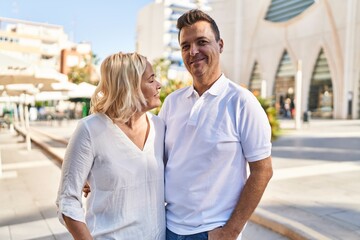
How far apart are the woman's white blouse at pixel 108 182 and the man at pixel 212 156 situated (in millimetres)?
139

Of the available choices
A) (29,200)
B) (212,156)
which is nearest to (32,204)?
(29,200)

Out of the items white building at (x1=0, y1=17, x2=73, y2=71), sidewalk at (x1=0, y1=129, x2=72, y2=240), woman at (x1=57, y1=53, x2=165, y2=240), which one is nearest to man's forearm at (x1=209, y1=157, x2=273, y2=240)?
woman at (x1=57, y1=53, x2=165, y2=240)

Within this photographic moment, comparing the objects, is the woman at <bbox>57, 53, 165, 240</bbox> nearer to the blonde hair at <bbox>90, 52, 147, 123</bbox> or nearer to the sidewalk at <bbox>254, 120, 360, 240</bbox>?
the blonde hair at <bbox>90, 52, 147, 123</bbox>

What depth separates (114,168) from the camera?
1635 millimetres

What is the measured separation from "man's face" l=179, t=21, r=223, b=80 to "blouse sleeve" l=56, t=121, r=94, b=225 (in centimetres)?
60

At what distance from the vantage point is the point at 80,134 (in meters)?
1.62

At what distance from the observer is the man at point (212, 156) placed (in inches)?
65.4

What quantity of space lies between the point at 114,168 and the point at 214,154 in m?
0.45

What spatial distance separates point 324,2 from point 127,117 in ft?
124

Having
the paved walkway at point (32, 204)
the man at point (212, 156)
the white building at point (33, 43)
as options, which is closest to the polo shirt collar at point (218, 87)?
the man at point (212, 156)

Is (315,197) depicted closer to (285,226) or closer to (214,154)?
(285,226)

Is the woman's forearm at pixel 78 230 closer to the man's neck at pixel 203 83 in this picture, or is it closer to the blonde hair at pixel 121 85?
the blonde hair at pixel 121 85

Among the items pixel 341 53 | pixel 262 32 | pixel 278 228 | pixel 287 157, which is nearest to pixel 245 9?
pixel 262 32

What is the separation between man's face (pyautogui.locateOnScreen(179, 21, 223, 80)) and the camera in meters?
1.77
